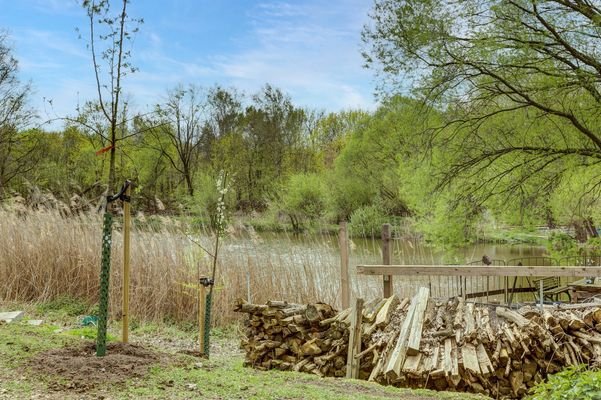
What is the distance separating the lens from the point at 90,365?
2.99 meters

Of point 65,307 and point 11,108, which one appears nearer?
point 65,307

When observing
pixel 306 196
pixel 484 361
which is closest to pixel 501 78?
pixel 484 361

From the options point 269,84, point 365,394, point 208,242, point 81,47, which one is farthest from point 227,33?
point 269,84

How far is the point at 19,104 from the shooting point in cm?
1788

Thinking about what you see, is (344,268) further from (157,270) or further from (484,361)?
(157,270)

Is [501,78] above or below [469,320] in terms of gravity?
above

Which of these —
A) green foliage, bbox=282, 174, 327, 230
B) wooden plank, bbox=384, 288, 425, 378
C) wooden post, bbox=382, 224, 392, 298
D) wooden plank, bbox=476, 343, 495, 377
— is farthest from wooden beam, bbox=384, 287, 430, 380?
green foliage, bbox=282, 174, 327, 230

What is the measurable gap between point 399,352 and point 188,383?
6.77 feet

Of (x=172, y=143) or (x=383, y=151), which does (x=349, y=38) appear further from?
(x=172, y=143)

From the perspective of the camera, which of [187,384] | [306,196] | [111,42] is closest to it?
[187,384]

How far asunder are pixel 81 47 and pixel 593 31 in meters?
8.03

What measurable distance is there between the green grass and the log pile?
0.81 m

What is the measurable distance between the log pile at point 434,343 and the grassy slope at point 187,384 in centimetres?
82

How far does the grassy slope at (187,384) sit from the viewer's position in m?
2.65
